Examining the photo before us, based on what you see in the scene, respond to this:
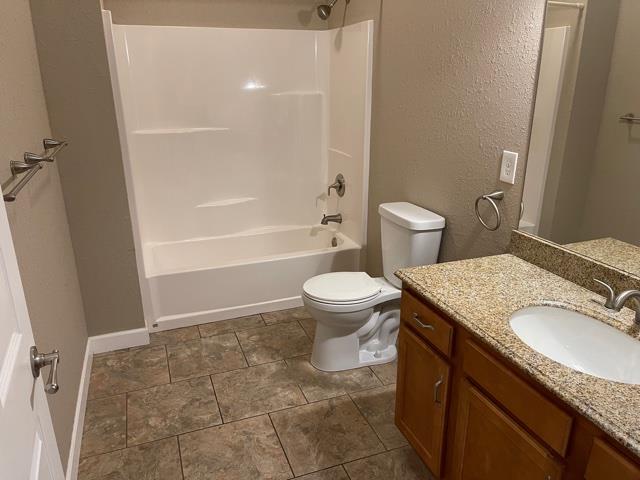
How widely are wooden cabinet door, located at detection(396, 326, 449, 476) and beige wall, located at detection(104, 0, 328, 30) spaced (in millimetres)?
2497

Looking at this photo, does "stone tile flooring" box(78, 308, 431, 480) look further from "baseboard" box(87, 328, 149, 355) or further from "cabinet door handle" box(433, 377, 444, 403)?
"cabinet door handle" box(433, 377, 444, 403)

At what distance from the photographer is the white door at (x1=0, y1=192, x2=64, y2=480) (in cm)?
80

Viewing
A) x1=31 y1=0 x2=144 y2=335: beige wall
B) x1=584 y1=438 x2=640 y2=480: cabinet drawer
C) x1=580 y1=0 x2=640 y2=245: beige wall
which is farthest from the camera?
x1=31 y1=0 x2=144 y2=335: beige wall

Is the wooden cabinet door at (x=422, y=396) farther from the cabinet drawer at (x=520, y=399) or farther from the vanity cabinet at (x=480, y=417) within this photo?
the cabinet drawer at (x=520, y=399)

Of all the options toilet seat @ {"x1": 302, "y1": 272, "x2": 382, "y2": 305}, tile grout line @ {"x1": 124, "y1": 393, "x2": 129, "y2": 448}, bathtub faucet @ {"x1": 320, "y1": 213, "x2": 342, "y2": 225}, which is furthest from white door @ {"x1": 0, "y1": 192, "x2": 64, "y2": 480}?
bathtub faucet @ {"x1": 320, "y1": 213, "x2": 342, "y2": 225}

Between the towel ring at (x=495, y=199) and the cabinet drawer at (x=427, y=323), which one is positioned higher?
the towel ring at (x=495, y=199)

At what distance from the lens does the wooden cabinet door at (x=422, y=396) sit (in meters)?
1.62

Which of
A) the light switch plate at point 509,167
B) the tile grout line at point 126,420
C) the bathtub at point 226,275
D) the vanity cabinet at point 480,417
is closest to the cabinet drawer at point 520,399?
the vanity cabinet at point 480,417

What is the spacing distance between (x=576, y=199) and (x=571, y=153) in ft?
0.53

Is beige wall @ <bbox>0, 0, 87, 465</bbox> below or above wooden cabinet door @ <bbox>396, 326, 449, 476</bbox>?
above

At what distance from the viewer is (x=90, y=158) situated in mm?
2451

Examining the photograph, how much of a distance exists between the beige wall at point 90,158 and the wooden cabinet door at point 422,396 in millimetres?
1632

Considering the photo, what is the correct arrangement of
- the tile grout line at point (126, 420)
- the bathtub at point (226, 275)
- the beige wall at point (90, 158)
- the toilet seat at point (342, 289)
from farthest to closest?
1. the bathtub at point (226, 275)
2. the toilet seat at point (342, 289)
3. the beige wall at point (90, 158)
4. the tile grout line at point (126, 420)

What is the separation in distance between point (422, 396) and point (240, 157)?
2.34 meters
